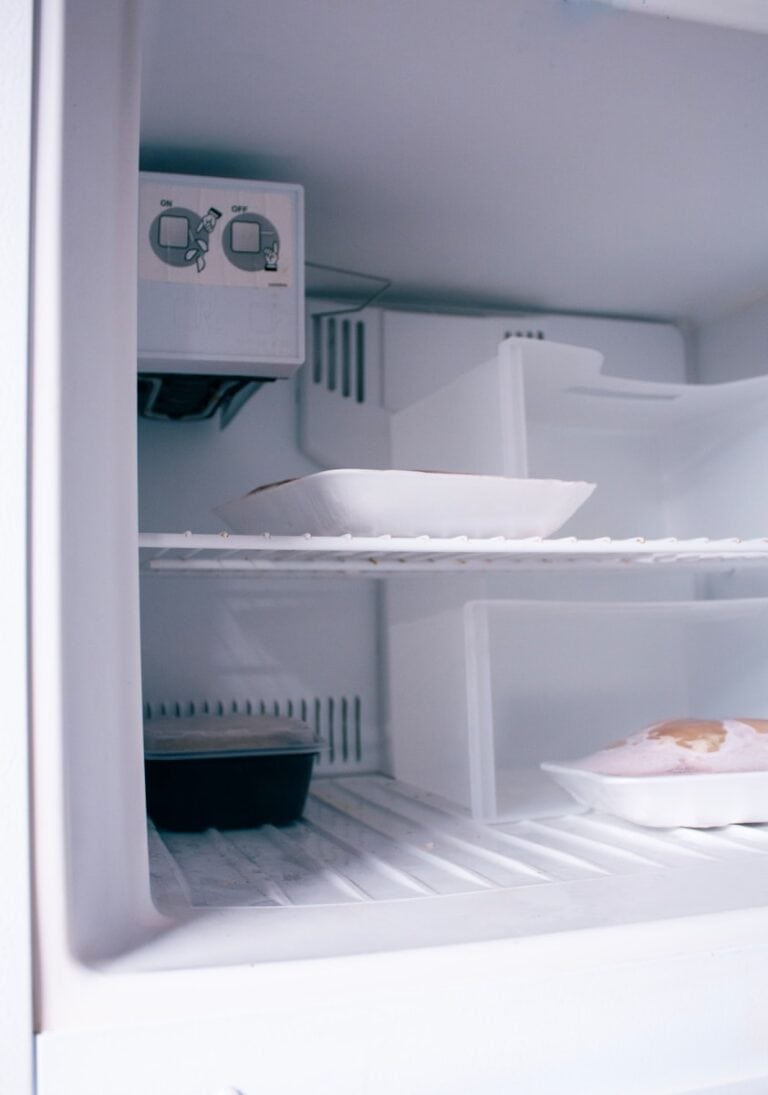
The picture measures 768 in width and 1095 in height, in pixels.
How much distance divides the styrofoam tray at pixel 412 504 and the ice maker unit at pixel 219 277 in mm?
150

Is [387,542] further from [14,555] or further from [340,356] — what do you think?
[340,356]

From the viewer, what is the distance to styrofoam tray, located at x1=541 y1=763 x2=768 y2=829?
963mm

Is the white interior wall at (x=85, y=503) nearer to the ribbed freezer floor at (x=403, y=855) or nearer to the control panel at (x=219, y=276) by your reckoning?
the ribbed freezer floor at (x=403, y=855)

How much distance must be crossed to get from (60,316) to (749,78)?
715 millimetres

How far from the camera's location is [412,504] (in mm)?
910

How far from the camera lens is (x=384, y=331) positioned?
141 cm

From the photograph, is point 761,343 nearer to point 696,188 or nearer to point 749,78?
point 696,188

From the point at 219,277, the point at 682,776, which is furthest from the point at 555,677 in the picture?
the point at 219,277

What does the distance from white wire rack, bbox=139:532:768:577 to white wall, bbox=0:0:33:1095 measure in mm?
228

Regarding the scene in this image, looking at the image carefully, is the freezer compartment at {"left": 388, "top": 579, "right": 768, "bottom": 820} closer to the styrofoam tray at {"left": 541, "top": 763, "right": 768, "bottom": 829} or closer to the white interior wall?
the styrofoam tray at {"left": 541, "top": 763, "right": 768, "bottom": 829}

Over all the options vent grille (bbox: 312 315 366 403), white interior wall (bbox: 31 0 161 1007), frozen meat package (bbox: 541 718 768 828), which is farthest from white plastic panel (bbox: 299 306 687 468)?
white interior wall (bbox: 31 0 161 1007)

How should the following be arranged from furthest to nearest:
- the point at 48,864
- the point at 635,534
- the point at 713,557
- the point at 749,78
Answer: the point at 635,534
the point at 713,557
the point at 749,78
the point at 48,864

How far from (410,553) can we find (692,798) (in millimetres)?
354

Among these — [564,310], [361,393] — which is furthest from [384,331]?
[564,310]
